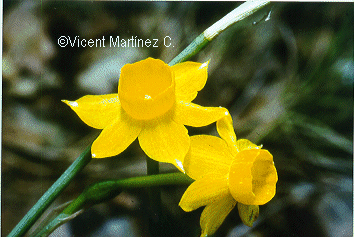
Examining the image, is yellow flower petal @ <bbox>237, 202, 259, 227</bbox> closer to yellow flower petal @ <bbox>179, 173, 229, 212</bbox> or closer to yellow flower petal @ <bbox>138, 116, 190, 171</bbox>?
yellow flower petal @ <bbox>179, 173, 229, 212</bbox>

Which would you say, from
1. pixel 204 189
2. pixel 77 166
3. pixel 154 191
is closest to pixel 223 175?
pixel 204 189

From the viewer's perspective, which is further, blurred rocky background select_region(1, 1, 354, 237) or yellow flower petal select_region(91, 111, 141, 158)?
blurred rocky background select_region(1, 1, 354, 237)

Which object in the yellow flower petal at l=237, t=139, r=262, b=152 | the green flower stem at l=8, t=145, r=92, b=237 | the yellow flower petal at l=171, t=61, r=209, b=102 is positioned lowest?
the green flower stem at l=8, t=145, r=92, b=237

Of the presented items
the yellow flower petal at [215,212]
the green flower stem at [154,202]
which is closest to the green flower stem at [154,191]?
the green flower stem at [154,202]

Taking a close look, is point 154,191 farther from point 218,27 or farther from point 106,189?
point 218,27


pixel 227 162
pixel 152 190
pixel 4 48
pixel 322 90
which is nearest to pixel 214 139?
pixel 227 162

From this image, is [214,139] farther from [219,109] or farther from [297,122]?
[297,122]

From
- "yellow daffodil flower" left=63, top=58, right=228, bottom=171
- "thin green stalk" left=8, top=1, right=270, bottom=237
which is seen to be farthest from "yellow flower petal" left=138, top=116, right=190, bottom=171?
"thin green stalk" left=8, top=1, right=270, bottom=237

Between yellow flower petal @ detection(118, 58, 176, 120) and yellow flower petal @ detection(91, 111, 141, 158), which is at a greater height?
yellow flower petal @ detection(118, 58, 176, 120)
